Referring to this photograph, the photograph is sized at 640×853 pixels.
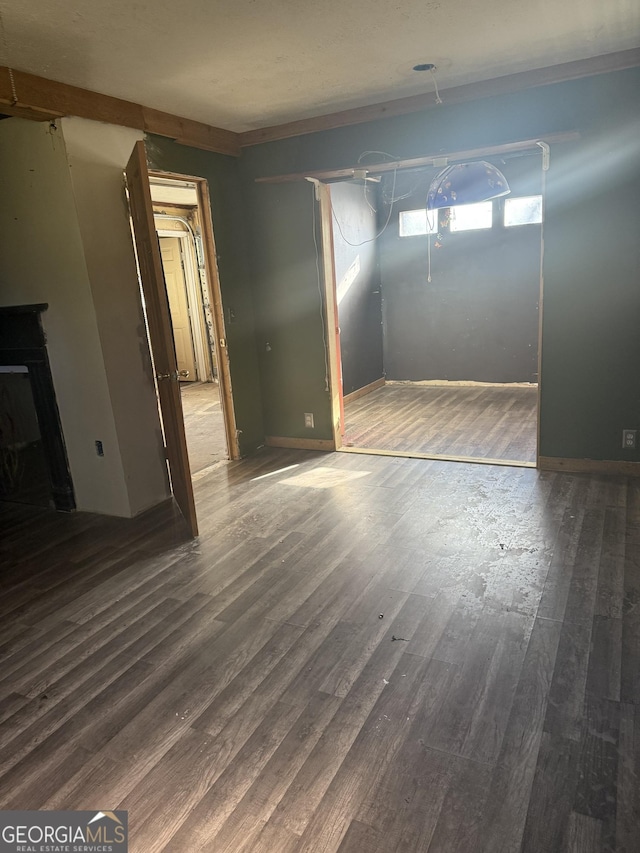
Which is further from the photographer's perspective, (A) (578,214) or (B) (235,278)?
(B) (235,278)

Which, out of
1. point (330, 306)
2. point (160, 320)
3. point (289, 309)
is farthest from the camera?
point (289, 309)

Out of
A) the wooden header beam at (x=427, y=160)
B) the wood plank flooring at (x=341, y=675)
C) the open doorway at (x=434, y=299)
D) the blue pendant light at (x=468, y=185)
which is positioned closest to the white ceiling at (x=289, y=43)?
the wooden header beam at (x=427, y=160)

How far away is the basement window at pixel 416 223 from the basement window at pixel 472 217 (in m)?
0.22

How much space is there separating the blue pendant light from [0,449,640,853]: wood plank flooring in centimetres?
200

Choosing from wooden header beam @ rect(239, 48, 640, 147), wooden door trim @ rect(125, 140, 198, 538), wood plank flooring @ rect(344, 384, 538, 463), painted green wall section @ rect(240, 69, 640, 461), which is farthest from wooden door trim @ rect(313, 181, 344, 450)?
wooden door trim @ rect(125, 140, 198, 538)

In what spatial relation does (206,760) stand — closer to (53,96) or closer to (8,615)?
(8,615)

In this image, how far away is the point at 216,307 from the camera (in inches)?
180

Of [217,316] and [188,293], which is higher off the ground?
A: [188,293]

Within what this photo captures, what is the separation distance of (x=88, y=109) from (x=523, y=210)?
5008 millimetres

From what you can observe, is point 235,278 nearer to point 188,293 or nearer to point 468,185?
point 468,185

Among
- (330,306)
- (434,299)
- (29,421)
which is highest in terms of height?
(330,306)

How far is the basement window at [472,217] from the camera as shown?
671 centimetres

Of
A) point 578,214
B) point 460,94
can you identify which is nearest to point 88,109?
point 460,94

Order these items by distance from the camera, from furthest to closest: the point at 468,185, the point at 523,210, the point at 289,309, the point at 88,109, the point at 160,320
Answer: the point at 523,210
the point at 289,309
the point at 468,185
the point at 88,109
the point at 160,320
